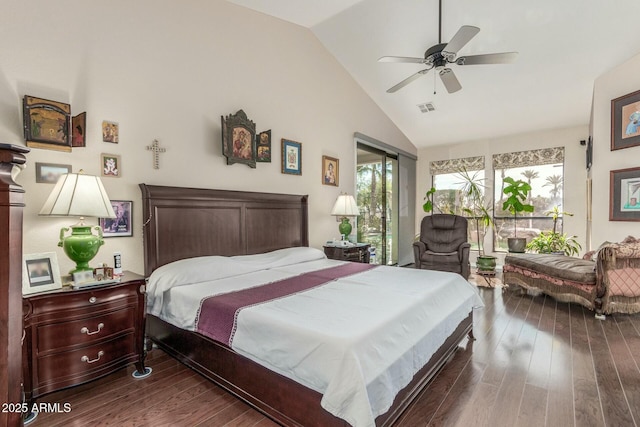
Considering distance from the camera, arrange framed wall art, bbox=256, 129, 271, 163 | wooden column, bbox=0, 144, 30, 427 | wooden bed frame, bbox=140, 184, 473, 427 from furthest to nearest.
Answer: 1. framed wall art, bbox=256, 129, 271, 163
2. wooden bed frame, bbox=140, 184, 473, 427
3. wooden column, bbox=0, 144, 30, 427

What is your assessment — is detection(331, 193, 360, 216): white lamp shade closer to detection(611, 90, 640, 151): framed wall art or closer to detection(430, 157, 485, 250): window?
detection(430, 157, 485, 250): window

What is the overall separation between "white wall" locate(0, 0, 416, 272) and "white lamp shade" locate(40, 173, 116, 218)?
0.88 feet

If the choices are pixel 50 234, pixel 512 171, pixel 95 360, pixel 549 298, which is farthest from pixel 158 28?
pixel 512 171

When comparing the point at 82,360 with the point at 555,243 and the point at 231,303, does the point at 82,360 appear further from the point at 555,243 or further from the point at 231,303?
the point at 555,243

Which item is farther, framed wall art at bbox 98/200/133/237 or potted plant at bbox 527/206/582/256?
potted plant at bbox 527/206/582/256

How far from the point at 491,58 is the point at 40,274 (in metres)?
3.77

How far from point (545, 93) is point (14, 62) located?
233 inches

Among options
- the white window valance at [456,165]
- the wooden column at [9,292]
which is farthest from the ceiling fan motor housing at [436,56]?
the white window valance at [456,165]

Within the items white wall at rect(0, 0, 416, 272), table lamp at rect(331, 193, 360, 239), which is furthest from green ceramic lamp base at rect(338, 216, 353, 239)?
white wall at rect(0, 0, 416, 272)

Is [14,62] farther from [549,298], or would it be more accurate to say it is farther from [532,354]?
[549,298]

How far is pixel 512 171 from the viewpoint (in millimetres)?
6180

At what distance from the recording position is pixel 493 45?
12.2 feet

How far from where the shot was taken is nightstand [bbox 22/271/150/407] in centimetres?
177

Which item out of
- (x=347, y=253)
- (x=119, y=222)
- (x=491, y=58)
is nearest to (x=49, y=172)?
(x=119, y=222)
